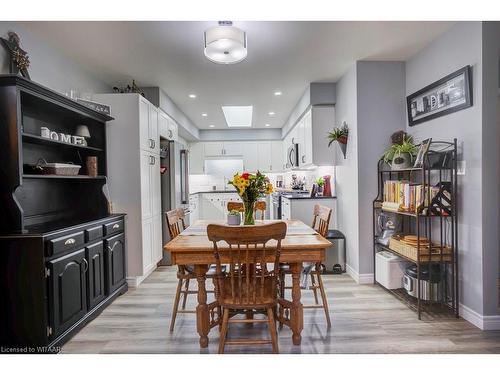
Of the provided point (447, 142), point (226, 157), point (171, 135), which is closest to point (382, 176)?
point (447, 142)

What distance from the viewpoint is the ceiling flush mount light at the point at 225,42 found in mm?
2408

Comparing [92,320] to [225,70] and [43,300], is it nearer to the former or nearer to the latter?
[43,300]

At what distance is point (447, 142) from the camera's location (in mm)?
2811

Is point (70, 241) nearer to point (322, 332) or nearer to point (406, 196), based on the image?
point (322, 332)

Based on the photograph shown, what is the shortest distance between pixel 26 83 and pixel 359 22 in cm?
267

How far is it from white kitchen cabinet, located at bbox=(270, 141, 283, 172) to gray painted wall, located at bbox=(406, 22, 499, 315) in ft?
18.0

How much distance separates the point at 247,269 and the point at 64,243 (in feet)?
4.66

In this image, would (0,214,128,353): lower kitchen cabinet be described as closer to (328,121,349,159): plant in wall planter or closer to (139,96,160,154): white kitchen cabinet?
(139,96,160,154): white kitchen cabinet

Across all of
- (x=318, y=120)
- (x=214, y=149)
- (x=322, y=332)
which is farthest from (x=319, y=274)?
(x=214, y=149)

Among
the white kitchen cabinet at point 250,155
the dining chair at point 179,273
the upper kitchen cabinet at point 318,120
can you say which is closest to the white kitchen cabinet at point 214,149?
the white kitchen cabinet at point 250,155

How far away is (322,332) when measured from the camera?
2.49m

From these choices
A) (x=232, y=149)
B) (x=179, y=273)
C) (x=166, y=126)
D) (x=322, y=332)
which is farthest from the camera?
(x=232, y=149)

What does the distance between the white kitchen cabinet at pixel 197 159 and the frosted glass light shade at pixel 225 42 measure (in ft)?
18.9

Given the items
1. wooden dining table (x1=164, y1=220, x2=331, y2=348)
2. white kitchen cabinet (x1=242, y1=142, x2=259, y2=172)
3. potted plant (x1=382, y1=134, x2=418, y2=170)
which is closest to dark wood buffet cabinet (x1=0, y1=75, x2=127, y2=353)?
wooden dining table (x1=164, y1=220, x2=331, y2=348)
